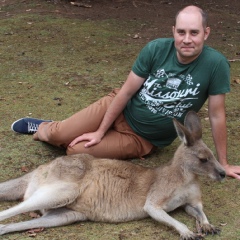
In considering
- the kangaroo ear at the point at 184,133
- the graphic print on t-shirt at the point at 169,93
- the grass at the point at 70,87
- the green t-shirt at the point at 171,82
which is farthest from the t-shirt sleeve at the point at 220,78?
the grass at the point at 70,87

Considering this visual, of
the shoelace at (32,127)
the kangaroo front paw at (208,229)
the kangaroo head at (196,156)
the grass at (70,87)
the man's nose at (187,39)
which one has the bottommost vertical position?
the grass at (70,87)

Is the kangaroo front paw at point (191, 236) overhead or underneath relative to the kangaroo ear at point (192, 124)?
underneath

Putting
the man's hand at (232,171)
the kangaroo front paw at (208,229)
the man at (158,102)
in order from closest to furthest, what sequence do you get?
the kangaroo front paw at (208,229) < the man at (158,102) < the man's hand at (232,171)

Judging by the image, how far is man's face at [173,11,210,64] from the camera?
3654 millimetres

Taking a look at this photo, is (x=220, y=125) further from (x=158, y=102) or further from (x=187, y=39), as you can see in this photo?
(x=187, y=39)

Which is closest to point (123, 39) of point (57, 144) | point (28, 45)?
point (28, 45)

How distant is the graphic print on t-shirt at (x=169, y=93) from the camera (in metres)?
3.86

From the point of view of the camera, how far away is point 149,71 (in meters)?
3.98

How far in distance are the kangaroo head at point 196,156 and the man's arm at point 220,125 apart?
415mm

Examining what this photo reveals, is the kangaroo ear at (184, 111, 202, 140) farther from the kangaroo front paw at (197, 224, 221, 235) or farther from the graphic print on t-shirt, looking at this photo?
the kangaroo front paw at (197, 224, 221, 235)

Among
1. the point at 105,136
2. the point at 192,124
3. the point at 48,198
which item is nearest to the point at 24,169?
the point at 105,136

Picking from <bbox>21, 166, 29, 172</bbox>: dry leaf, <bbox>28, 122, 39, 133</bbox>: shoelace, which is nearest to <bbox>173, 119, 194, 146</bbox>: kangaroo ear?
<bbox>21, 166, 29, 172</bbox>: dry leaf

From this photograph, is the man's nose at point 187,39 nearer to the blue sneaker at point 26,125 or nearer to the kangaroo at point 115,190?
the kangaroo at point 115,190

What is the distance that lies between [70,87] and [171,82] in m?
2.48
